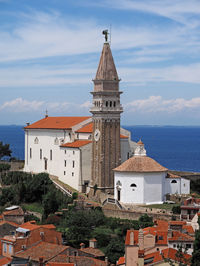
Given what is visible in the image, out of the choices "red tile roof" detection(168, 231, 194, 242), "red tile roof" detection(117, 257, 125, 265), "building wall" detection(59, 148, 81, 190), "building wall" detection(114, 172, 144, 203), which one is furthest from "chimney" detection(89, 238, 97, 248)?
"building wall" detection(59, 148, 81, 190)

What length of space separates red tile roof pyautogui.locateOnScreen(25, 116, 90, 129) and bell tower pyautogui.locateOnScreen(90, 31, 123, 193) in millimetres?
7469

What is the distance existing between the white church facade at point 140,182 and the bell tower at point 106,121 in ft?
11.3

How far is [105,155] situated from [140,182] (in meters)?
6.37

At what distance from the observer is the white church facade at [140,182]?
2347 inches

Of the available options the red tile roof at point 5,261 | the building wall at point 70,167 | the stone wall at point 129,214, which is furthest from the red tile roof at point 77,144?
the red tile roof at point 5,261

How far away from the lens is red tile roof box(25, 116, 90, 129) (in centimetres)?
7248

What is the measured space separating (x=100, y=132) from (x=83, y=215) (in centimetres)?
1200

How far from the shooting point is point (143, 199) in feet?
195

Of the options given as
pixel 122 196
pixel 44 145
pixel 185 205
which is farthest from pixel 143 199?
pixel 44 145

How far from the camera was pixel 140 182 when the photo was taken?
59688mm

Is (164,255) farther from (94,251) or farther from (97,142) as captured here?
(97,142)

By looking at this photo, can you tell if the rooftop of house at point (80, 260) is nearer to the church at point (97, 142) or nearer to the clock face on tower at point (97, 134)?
the church at point (97, 142)

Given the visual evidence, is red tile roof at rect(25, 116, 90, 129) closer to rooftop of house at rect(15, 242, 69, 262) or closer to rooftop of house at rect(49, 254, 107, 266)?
rooftop of house at rect(15, 242, 69, 262)

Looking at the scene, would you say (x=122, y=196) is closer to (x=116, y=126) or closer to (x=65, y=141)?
(x=116, y=126)
